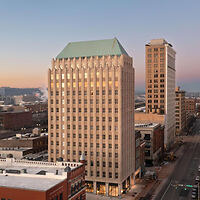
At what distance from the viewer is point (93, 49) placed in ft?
398

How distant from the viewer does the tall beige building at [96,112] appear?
11169cm

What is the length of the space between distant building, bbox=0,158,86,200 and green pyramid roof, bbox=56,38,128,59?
51355 millimetres

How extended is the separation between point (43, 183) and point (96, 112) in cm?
5093

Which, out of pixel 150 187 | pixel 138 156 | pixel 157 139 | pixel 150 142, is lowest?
pixel 150 187

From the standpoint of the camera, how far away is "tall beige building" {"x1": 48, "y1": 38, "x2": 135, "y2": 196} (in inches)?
4397

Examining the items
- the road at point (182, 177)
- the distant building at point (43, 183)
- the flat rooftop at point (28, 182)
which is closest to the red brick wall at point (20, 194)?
the distant building at point (43, 183)

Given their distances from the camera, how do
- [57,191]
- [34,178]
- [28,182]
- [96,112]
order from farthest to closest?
1. [96,112]
2. [34,178]
3. [28,182]
4. [57,191]

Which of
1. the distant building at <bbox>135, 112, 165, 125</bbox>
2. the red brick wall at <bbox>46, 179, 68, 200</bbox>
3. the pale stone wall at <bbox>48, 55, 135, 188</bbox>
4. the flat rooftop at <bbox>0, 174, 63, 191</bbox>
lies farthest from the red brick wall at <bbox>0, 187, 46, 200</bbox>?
the distant building at <bbox>135, 112, 165, 125</bbox>

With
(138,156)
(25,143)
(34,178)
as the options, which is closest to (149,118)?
(138,156)

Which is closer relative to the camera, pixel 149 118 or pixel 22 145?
pixel 22 145

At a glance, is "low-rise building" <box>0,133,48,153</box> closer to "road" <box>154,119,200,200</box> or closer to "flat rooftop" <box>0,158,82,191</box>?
"flat rooftop" <box>0,158,82,191</box>

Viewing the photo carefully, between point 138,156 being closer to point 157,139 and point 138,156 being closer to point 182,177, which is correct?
point 182,177

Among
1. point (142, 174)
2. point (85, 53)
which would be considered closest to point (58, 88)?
point (85, 53)

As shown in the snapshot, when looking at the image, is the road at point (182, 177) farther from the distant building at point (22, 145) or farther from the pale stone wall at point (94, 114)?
the distant building at point (22, 145)
